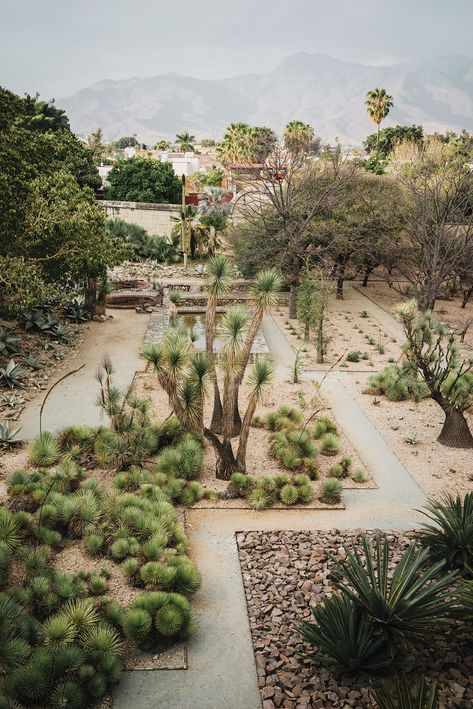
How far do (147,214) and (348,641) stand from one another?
2836 centimetres

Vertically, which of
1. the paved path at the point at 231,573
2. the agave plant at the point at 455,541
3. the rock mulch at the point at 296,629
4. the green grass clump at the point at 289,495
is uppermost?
the agave plant at the point at 455,541

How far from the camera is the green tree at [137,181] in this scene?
3519 centimetres

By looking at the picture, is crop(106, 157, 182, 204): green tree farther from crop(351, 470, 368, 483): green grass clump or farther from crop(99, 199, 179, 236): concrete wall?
crop(351, 470, 368, 483): green grass clump

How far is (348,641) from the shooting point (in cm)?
527

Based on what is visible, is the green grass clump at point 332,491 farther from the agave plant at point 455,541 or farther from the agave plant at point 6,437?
the agave plant at point 6,437

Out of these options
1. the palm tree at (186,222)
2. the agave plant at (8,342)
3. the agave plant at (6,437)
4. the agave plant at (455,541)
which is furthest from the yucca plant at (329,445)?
the palm tree at (186,222)

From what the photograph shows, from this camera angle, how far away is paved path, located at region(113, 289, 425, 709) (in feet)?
17.9

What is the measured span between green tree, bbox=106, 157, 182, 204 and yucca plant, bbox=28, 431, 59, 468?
27.6 m

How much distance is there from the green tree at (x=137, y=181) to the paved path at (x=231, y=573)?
26294 millimetres

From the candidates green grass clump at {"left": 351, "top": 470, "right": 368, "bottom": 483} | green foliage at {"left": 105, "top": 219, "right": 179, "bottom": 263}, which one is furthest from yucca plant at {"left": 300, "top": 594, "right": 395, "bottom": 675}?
green foliage at {"left": 105, "top": 219, "right": 179, "bottom": 263}

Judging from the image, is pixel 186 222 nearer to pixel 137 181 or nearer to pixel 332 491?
pixel 137 181

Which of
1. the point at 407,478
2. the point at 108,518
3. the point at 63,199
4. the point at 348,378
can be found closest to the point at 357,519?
the point at 407,478

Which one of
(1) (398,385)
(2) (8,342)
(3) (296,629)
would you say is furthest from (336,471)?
(2) (8,342)

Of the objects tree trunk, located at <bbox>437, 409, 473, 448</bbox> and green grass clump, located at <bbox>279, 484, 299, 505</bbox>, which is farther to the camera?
tree trunk, located at <bbox>437, 409, 473, 448</bbox>
